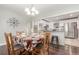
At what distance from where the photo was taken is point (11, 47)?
2.34 meters

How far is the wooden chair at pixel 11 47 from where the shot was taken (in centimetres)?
231

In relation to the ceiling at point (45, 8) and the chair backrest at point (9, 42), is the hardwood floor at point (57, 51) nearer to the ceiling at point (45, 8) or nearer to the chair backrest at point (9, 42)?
the chair backrest at point (9, 42)

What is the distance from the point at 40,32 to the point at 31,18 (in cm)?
30

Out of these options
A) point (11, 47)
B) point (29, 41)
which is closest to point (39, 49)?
point (29, 41)

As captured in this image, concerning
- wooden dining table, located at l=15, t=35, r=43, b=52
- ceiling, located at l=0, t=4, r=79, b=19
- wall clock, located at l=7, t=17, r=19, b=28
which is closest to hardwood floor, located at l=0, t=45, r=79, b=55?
wooden dining table, located at l=15, t=35, r=43, b=52

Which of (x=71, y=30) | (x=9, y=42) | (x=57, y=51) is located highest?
(x=71, y=30)

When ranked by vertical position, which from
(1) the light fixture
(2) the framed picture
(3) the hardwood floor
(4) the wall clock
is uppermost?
(1) the light fixture

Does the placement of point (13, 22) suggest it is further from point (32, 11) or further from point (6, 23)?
point (32, 11)

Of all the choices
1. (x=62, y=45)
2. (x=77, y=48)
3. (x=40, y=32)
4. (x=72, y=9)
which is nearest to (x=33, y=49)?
(x=40, y=32)

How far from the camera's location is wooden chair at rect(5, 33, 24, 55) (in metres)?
2.31

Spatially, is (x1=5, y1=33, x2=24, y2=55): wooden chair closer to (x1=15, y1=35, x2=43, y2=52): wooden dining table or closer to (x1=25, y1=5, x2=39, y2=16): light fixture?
(x1=15, y1=35, x2=43, y2=52): wooden dining table

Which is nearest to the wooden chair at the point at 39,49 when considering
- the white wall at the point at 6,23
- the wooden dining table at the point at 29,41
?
the wooden dining table at the point at 29,41

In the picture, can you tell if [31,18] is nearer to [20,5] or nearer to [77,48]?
[20,5]

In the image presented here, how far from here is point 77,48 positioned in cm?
232
